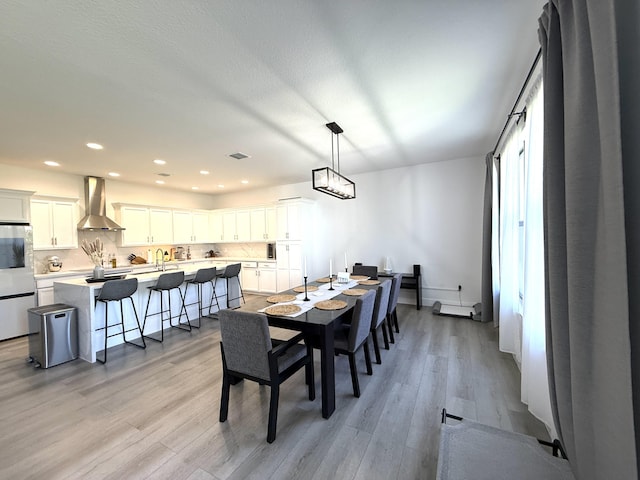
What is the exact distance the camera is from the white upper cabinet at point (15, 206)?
3787 mm

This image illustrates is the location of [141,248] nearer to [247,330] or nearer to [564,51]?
[247,330]

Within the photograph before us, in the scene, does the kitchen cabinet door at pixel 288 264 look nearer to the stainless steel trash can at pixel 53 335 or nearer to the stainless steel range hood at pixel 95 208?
the stainless steel range hood at pixel 95 208

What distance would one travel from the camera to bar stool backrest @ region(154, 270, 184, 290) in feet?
12.2

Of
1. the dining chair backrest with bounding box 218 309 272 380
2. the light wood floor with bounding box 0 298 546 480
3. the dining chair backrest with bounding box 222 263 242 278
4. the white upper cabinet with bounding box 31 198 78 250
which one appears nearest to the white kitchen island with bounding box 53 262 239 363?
the light wood floor with bounding box 0 298 546 480

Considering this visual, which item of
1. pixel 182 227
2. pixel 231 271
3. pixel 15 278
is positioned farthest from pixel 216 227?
pixel 15 278

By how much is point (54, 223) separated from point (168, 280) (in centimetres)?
282

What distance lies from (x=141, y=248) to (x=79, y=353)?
3.41m

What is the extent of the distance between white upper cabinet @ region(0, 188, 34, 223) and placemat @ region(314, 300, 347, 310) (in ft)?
15.4

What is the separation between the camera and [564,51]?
1.13 meters

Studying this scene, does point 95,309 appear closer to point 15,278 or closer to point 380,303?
point 15,278

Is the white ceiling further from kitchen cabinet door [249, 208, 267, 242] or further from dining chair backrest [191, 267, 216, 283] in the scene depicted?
kitchen cabinet door [249, 208, 267, 242]

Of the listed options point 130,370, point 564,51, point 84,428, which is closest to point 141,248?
point 130,370

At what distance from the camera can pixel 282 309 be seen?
95.1 inches

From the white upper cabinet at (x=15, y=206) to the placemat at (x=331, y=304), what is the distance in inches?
185
